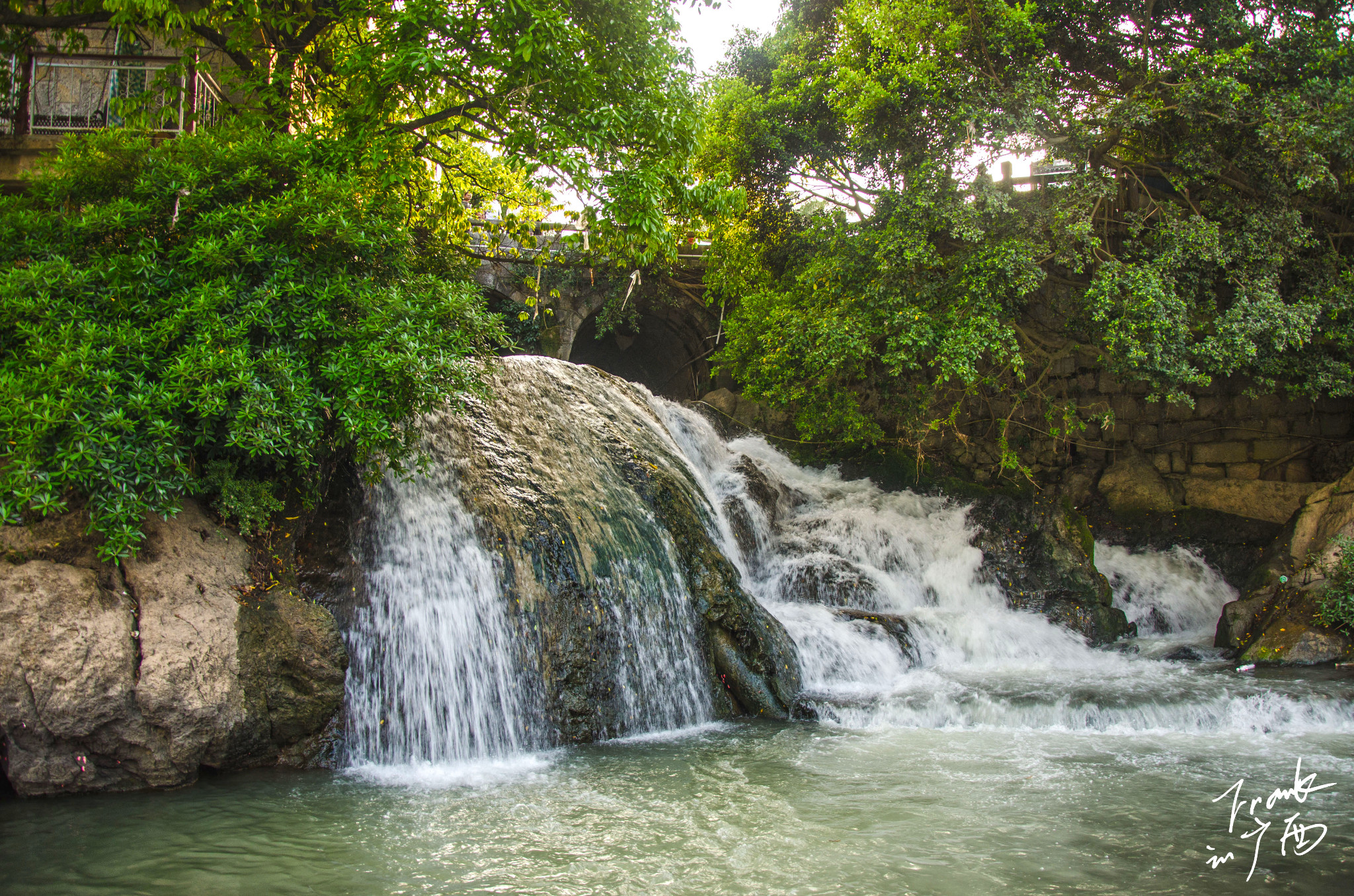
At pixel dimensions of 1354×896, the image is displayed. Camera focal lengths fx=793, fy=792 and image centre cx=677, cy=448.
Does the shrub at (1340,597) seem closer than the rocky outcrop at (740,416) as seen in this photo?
Yes

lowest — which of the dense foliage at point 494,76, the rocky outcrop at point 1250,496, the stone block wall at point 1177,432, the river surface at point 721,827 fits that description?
the river surface at point 721,827

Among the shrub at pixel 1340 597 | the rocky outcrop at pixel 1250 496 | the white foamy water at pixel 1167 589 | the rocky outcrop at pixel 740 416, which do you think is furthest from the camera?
the rocky outcrop at pixel 740 416

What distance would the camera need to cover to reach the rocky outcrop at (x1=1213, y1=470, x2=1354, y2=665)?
848 cm

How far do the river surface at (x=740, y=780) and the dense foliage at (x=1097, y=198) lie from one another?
353cm

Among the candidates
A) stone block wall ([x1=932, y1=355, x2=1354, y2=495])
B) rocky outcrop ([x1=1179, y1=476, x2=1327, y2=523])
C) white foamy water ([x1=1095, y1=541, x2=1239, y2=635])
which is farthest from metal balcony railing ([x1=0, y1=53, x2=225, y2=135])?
rocky outcrop ([x1=1179, y1=476, x2=1327, y2=523])

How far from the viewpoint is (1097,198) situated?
10031 millimetres

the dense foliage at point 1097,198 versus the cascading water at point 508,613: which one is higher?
the dense foliage at point 1097,198

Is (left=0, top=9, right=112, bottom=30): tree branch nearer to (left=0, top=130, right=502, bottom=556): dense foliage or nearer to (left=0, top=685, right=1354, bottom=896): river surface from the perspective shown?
(left=0, top=130, right=502, bottom=556): dense foliage

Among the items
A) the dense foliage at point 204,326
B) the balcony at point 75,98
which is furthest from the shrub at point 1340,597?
the balcony at point 75,98

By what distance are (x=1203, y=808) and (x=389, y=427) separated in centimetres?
558

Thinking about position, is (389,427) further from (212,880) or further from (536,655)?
(212,880)

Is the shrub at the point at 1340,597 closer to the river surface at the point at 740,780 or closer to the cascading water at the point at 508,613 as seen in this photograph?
the river surface at the point at 740,780

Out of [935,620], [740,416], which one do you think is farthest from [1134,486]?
[740,416]

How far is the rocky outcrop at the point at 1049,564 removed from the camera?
10328mm
